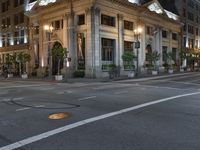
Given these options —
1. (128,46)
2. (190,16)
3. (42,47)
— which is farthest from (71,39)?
(190,16)

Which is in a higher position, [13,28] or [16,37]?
→ [13,28]

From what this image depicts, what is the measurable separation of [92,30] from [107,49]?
198 inches

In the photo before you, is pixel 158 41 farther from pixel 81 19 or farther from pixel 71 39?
pixel 71 39

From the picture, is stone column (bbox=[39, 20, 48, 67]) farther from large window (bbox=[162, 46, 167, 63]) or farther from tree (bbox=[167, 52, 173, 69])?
large window (bbox=[162, 46, 167, 63])

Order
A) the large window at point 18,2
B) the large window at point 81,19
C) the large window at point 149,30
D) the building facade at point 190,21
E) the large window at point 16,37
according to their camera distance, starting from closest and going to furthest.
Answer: the large window at point 81,19, the large window at point 149,30, the large window at point 18,2, the large window at point 16,37, the building facade at point 190,21

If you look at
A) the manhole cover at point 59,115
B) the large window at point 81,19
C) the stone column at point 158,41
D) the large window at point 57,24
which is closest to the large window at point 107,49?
the large window at point 81,19

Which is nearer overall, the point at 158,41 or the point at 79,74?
the point at 79,74

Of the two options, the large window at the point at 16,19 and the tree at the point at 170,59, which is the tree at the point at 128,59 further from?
the large window at the point at 16,19

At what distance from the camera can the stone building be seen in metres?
38.3

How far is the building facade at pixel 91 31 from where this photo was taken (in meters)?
38.3

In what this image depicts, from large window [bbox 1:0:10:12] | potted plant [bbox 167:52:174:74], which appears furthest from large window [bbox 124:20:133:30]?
large window [bbox 1:0:10:12]

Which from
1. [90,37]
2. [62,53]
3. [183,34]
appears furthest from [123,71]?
[183,34]

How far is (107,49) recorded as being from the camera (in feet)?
136

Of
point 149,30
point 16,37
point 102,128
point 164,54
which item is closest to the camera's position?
point 102,128
